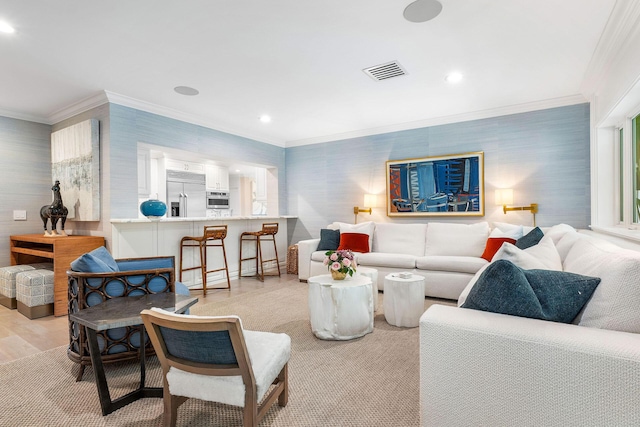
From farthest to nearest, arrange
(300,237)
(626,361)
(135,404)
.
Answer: (300,237), (135,404), (626,361)

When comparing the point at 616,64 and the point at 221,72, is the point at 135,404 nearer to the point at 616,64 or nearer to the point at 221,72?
the point at 221,72

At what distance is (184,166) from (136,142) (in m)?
2.79

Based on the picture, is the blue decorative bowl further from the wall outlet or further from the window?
the window

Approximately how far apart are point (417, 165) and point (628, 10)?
2997 mm

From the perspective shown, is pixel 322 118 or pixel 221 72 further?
pixel 322 118

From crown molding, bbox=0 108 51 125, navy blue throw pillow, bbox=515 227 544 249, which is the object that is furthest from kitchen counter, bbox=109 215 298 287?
navy blue throw pillow, bbox=515 227 544 249

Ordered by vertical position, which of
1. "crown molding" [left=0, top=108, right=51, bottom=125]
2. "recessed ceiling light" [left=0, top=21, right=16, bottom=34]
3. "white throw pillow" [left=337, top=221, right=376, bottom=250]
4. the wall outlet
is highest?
"recessed ceiling light" [left=0, top=21, right=16, bottom=34]

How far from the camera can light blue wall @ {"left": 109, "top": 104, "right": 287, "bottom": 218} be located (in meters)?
3.93

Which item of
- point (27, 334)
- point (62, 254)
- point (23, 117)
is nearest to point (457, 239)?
point (62, 254)

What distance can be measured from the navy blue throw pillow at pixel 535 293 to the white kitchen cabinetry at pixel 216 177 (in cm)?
706

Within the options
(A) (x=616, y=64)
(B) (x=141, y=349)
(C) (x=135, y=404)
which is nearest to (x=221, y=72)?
(B) (x=141, y=349)

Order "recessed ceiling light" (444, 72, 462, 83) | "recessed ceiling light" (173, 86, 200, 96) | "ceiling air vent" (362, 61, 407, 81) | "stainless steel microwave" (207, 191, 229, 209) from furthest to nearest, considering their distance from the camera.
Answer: "stainless steel microwave" (207, 191, 229, 209)
"recessed ceiling light" (173, 86, 200, 96)
"recessed ceiling light" (444, 72, 462, 83)
"ceiling air vent" (362, 61, 407, 81)

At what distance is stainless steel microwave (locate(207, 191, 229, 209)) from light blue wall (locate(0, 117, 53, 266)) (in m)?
3.15

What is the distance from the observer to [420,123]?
511 cm
